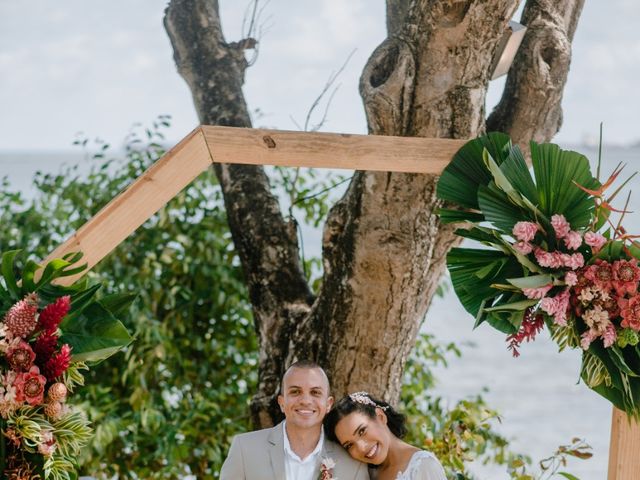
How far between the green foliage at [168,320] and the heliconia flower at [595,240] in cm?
232

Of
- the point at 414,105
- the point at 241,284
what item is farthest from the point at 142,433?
the point at 414,105

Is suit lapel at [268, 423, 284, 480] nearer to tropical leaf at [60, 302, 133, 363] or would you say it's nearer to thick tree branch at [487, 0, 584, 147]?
tropical leaf at [60, 302, 133, 363]

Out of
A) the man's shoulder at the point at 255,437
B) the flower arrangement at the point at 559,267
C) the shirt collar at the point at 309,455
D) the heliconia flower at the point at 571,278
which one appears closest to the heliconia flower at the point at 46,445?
the man's shoulder at the point at 255,437

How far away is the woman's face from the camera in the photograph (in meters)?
2.84

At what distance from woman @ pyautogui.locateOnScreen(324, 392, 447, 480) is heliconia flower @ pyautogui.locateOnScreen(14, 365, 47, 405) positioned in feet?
2.94

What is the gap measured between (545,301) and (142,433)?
2.60 metres

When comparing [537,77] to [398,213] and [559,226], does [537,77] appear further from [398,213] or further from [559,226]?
[559,226]

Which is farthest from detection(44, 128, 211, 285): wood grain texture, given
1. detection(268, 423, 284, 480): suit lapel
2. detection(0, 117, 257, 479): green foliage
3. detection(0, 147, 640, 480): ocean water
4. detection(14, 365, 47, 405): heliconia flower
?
detection(0, 147, 640, 480): ocean water

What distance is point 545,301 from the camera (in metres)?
2.64

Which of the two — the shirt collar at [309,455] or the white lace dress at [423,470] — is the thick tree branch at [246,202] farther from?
the white lace dress at [423,470]

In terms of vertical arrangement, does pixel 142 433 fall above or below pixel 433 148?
below

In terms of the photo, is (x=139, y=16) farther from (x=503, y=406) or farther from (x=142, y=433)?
(x=142, y=433)

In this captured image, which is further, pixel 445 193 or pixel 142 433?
pixel 142 433

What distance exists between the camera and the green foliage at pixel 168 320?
4.58m
